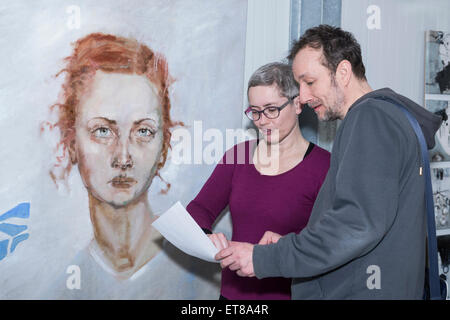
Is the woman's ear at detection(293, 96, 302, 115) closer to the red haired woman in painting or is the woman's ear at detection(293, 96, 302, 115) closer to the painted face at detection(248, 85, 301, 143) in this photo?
the painted face at detection(248, 85, 301, 143)

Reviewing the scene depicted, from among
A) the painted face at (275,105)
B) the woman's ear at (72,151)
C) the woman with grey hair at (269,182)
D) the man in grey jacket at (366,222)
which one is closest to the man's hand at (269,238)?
the woman with grey hair at (269,182)

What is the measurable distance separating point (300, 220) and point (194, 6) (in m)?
1.13

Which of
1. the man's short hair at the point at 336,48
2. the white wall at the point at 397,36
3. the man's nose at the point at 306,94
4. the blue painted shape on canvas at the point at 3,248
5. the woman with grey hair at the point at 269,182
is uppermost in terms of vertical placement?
the white wall at the point at 397,36

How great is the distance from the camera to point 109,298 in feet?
6.75

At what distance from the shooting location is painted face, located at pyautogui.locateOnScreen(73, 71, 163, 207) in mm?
1968

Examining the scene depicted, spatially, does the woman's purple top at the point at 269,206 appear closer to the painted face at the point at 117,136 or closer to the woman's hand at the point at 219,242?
the woman's hand at the point at 219,242

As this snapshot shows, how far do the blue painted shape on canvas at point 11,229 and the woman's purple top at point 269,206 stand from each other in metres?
0.75

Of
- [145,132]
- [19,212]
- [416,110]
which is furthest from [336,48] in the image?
[19,212]

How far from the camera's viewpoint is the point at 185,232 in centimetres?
146

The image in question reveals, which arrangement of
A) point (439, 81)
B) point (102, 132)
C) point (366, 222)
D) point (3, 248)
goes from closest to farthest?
point (366, 222) → point (3, 248) → point (102, 132) → point (439, 81)

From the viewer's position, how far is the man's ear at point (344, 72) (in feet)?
4.57

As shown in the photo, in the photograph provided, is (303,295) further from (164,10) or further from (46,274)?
(164,10)

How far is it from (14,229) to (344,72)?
1.47m

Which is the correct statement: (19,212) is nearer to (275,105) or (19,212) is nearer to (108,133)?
(108,133)
